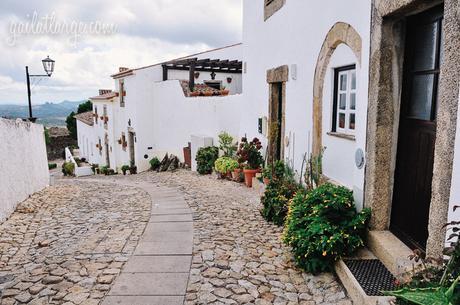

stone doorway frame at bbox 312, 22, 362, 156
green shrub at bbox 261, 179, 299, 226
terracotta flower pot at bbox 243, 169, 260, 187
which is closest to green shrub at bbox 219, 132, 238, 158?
terracotta flower pot at bbox 243, 169, 260, 187

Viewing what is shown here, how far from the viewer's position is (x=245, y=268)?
167 inches

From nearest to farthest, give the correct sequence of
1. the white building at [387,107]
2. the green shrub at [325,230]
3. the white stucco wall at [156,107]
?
1. the white building at [387,107]
2. the green shrub at [325,230]
3. the white stucco wall at [156,107]

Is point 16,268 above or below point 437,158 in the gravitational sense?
below

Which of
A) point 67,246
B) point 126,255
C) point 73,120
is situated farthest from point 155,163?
point 73,120

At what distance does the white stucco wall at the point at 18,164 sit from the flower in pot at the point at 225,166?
5.04 metres

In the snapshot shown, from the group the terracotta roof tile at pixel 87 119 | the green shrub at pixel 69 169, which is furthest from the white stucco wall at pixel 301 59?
the terracotta roof tile at pixel 87 119

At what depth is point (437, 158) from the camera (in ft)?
9.41

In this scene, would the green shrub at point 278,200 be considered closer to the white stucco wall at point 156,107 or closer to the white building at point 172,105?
the white building at point 172,105

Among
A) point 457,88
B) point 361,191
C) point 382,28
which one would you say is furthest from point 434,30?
point 361,191

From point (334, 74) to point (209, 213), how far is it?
3438 mm

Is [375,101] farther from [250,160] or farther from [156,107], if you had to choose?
[156,107]

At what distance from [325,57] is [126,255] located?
423 cm

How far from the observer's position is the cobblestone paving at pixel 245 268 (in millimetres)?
3604

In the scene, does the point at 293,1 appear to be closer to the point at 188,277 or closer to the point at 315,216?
the point at 315,216
